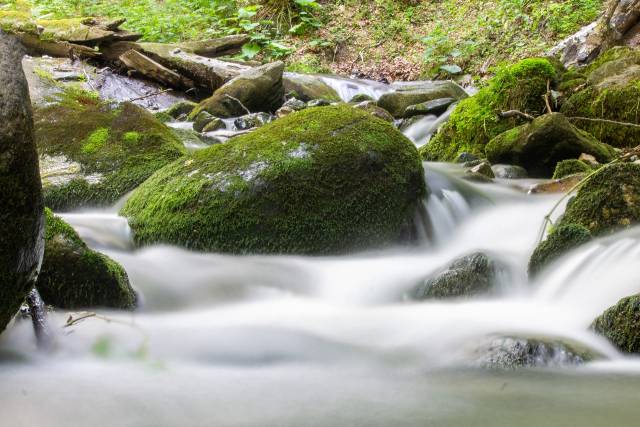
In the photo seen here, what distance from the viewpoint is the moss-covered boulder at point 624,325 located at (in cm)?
258

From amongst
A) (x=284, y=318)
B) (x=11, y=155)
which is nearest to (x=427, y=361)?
(x=284, y=318)

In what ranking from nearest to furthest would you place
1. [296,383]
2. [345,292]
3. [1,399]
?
1. [1,399]
2. [296,383]
3. [345,292]

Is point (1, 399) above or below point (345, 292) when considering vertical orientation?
above

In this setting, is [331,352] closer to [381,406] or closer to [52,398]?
[381,406]

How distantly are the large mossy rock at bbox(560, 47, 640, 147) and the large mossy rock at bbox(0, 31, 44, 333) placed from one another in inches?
255

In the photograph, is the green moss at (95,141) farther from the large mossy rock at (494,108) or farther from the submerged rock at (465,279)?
the large mossy rock at (494,108)

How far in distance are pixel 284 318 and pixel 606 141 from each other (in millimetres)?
5119

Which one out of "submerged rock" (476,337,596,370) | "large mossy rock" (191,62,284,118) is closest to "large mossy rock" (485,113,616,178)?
"submerged rock" (476,337,596,370)

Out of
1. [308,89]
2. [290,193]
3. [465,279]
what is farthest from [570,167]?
[308,89]

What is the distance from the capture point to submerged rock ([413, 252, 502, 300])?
141 inches

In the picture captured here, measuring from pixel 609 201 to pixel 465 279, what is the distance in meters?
1.09

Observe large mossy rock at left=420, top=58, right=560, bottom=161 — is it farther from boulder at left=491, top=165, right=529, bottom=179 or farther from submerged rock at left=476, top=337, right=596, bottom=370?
submerged rock at left=476, top=337, right=596, bottom=370

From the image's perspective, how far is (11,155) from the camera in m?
1.93

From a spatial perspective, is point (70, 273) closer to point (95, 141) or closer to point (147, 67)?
point (95, 141)
